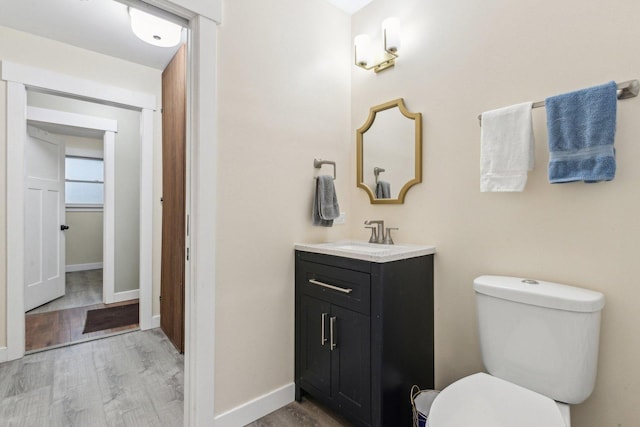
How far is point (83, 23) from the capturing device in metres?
2.21

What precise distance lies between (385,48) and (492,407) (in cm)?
175

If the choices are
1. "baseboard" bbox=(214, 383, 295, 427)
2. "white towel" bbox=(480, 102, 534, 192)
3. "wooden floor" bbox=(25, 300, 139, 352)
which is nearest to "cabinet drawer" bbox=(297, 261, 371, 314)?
"baseboard" bbox=(214, 383, 295, 427)

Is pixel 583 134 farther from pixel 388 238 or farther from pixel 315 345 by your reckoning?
pixel 315 345

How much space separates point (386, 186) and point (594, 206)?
0.97 metres

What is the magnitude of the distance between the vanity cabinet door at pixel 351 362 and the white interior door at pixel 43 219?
308cm

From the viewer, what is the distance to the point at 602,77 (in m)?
1.14

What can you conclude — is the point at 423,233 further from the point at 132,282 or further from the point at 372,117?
the point at 132,282

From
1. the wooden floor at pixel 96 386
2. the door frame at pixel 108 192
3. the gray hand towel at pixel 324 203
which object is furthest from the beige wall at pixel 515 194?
the door frame at pixel 108 192

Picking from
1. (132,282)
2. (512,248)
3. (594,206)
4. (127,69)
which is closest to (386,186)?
(512,248)

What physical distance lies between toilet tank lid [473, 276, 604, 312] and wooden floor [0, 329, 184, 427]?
65.1 inches

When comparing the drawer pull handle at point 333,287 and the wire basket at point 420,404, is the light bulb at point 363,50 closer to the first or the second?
the drawer pull handle at point 333,287

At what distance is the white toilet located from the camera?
95cm

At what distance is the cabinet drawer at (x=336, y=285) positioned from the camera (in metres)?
1.38

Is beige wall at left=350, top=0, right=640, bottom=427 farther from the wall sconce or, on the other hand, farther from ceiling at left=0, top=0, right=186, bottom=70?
ceiling at left=0, top=0, right=186, bottom=70
